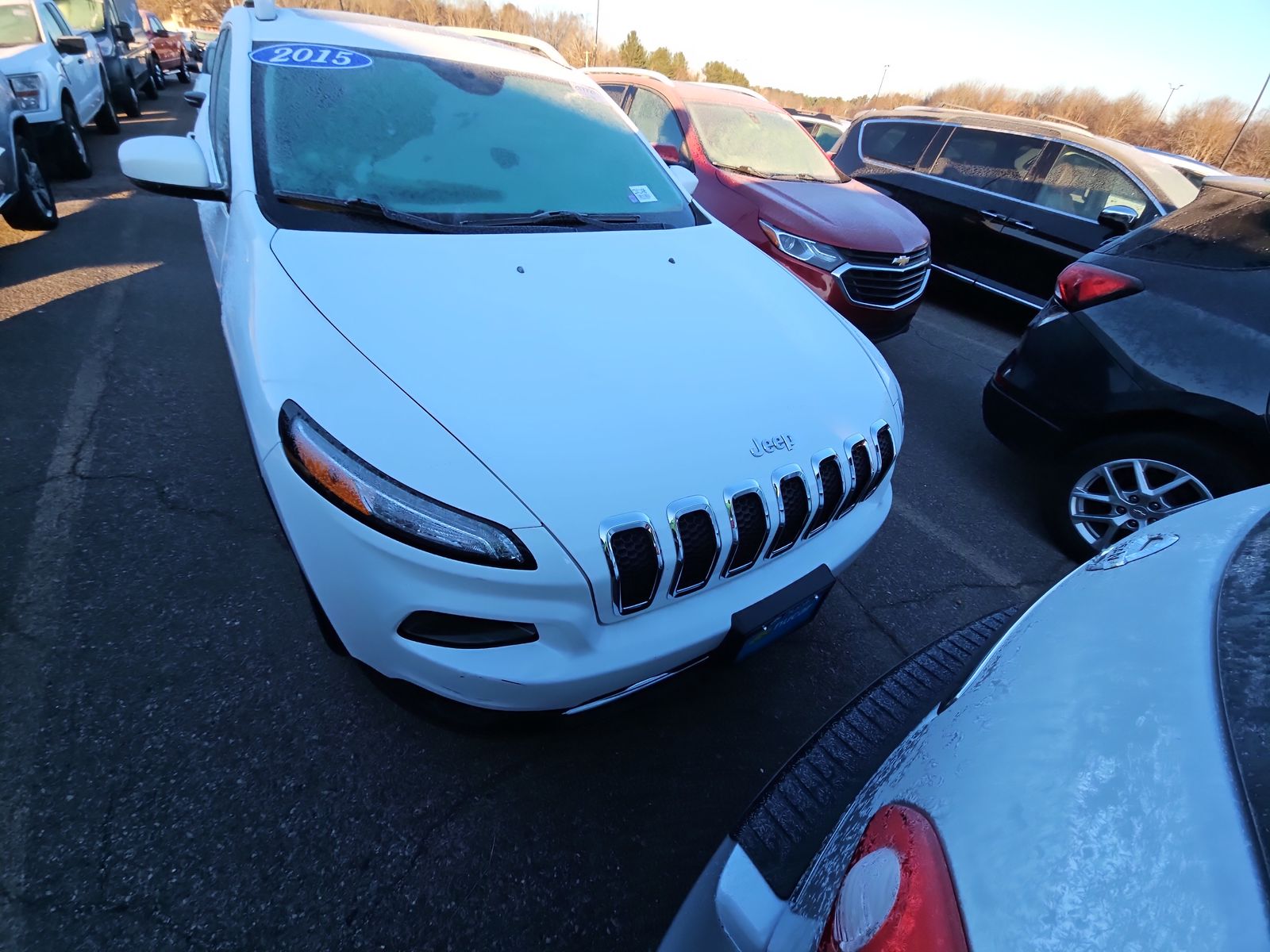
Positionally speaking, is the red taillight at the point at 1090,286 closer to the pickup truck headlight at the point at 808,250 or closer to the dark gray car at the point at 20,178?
Answer: the pickup truck headlight at the point at 808,250

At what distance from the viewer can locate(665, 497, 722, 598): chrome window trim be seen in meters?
1.33

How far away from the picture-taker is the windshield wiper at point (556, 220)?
2.11m

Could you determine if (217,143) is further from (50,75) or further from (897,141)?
(897,141)

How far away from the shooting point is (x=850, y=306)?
13.8 feet

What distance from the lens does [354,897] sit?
4.81 ft

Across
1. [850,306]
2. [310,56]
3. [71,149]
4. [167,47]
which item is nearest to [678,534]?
[310,56]

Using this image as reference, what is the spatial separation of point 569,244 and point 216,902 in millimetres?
1936

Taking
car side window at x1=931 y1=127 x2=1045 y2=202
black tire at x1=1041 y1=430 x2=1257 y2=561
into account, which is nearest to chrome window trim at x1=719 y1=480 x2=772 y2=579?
black tire at x1=1041 y1=430 x2=1257 y2=561

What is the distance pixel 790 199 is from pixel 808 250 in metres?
0.45

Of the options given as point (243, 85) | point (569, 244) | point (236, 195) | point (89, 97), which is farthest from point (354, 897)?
point (89, 97)

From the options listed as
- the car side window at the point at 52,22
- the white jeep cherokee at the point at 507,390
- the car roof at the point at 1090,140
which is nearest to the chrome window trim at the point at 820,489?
the white jeep cherokee at the point at 507,390

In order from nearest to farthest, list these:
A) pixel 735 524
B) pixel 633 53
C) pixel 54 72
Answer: pixel 735 524 < pixel 54 72 < pixel 633 53

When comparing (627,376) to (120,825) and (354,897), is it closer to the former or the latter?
(354,897)

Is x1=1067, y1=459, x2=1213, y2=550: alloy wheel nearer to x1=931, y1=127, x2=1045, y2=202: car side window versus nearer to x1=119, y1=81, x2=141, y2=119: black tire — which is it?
x1=931, y1=127, x2=1045, y2=202: car side window
